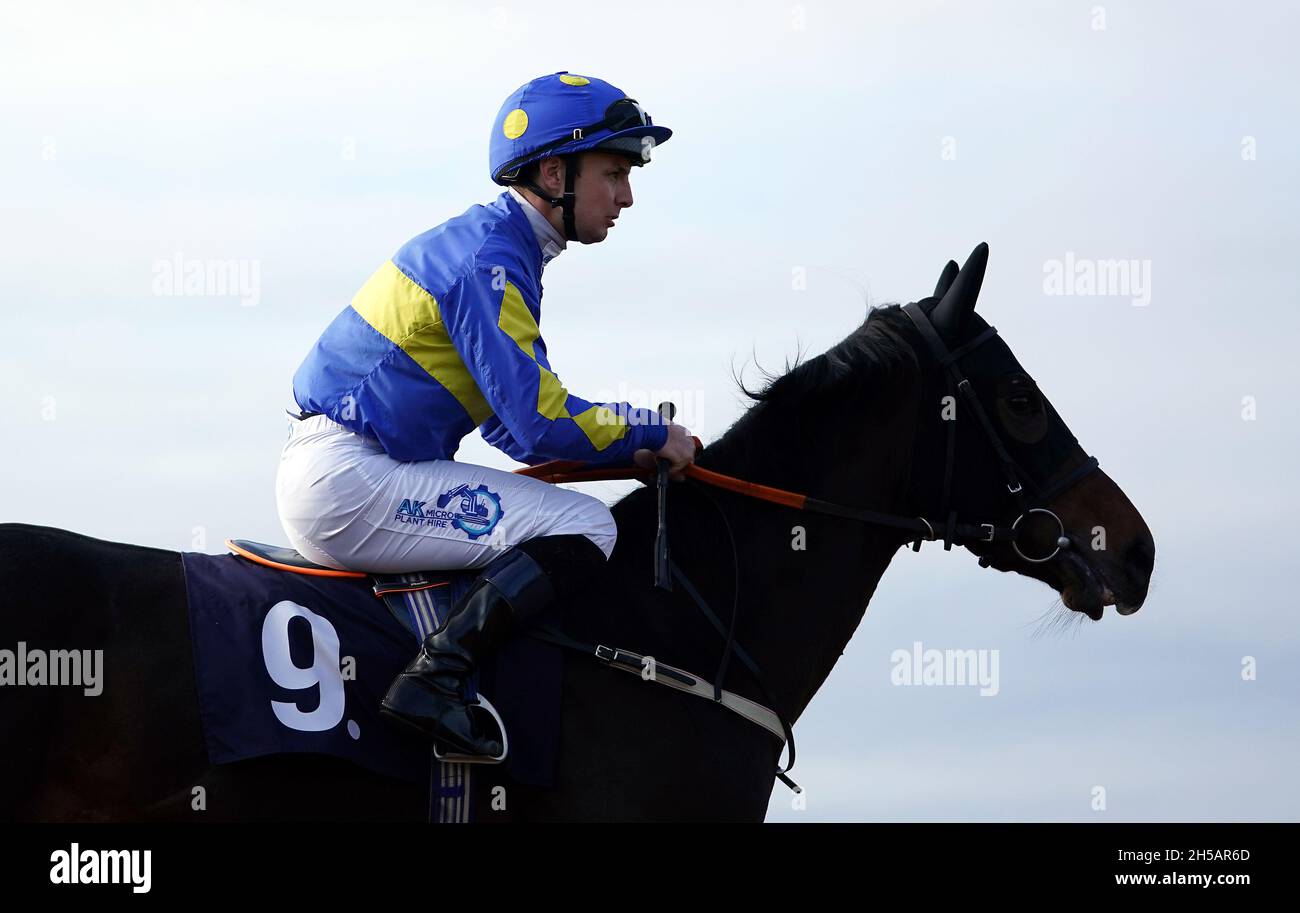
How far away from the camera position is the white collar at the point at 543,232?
531 centimetres

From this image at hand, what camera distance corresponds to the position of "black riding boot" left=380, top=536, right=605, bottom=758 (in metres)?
4.58

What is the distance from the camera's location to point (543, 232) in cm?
533

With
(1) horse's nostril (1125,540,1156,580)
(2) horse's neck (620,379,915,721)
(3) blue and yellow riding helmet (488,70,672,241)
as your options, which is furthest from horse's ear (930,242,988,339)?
(3) blue and yellow riding helmet (488,70,672,241)

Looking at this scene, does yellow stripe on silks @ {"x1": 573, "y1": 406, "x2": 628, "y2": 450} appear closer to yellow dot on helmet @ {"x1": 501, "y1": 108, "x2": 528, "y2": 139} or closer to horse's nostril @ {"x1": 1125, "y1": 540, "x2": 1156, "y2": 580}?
yellow dot on helmet @ {"x1": 501, "y1": 108, "x2": 528, "y2": 139}

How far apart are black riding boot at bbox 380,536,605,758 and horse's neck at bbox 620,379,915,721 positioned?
429mm

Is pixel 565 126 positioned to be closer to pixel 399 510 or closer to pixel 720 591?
pixel 399 510

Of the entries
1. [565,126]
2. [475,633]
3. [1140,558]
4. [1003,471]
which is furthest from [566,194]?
[1140,558]

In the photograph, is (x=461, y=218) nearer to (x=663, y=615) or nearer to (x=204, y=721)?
(x=663, y=615)

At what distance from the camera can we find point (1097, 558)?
5562 mm

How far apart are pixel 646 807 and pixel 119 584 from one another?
185 centimetres

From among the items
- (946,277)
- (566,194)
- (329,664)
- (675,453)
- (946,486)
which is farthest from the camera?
(946,277)

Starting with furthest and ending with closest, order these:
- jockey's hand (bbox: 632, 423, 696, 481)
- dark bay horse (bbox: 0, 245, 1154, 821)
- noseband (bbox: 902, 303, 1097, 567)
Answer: noseband (bbox: 902, 303, 1097, 567) < jockey's hand (bbox: 632, 423, 696, 481) < dark bay horse (bbox: 0, 245, 1154, 821)

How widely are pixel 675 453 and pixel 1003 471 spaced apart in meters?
1.31

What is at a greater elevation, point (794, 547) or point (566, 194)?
point (566, 194)
